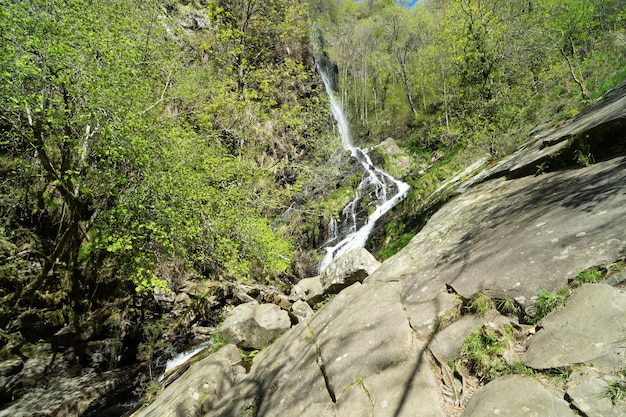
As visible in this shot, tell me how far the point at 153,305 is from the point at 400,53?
37.5 metres

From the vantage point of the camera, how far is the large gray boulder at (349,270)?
26.4 feet

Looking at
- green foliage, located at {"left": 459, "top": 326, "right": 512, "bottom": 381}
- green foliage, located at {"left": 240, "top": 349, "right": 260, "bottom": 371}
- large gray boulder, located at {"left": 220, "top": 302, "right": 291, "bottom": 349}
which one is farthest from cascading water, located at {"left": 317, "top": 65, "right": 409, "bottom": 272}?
green foliage, located at {"left": 459, "top": 326, "right": 512, "bottom": 381}

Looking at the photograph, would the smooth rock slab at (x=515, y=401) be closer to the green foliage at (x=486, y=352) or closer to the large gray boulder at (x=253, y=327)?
the green foliage at (x=486, y=352)

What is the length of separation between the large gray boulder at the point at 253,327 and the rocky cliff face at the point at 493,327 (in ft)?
6.52

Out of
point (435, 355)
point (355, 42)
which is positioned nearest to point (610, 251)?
point (435, 355)

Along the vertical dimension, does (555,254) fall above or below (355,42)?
below

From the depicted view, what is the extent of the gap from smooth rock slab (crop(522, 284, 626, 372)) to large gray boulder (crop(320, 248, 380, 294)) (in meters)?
5.63

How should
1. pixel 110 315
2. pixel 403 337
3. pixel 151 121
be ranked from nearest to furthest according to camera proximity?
pixel 403 337 < pixel 151 121 < pixel 110 315

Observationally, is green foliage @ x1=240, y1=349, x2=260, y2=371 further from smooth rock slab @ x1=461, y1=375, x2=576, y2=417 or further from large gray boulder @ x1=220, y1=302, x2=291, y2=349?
smooth rock slab @ x1=461, y1=375, x2=576, y2=417

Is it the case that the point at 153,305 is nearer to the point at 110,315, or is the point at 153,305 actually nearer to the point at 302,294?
the point at 110,315

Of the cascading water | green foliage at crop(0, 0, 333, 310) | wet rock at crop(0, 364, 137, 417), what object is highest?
green foliage at crop(0, 0, 333, 310)

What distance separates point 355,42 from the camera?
47031 mm

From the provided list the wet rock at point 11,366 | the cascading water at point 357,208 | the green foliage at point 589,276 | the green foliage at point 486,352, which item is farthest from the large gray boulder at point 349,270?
the wet rock at point 11,366

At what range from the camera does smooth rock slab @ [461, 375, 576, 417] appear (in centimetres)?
187
